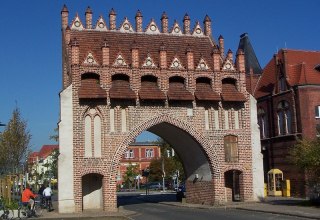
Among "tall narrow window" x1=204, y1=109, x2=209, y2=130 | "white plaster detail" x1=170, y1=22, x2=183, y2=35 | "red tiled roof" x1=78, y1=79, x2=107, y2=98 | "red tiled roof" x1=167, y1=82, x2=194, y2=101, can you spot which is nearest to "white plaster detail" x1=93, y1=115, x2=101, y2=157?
"red tiled roof" x1=78, y1=79, x2=107, y2=98

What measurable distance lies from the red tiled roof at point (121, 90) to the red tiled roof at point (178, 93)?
2.46 m

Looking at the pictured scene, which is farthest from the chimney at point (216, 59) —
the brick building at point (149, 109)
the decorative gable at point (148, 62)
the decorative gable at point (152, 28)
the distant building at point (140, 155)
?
the distant building at point (140, 155)

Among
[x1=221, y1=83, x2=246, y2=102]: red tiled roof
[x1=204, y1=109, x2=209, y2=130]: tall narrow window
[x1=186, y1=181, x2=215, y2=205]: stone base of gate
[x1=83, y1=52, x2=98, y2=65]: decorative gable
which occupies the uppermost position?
[x1=83, y1=52, x2=98, y2=65]: decorative gable

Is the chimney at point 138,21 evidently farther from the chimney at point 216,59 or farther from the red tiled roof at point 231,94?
the red tiled roof at point 231,94

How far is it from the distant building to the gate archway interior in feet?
212

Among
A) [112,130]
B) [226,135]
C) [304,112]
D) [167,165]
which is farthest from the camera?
[167,165]

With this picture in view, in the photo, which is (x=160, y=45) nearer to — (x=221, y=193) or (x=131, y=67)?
(x=131, y=67)

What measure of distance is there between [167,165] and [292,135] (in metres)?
38.4

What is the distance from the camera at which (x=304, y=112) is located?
1468 inches

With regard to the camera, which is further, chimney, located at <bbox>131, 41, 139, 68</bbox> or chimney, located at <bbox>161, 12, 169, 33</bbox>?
chimney, located at <bbox>161, 12, 169, 33</bbox>

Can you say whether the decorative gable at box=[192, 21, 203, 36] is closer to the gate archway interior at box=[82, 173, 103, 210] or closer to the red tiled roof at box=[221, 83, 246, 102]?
the red tiled roof at box=[221, 83, 246, 102]

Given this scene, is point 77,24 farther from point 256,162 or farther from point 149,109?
point 256,162

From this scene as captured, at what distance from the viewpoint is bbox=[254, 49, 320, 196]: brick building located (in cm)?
3734

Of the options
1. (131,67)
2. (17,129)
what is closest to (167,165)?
(17,129)
